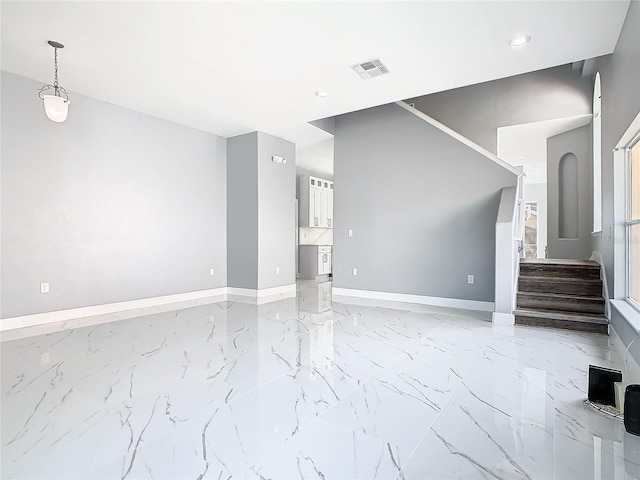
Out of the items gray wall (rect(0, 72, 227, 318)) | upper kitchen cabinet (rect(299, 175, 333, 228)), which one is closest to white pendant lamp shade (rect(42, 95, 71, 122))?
gray wall (rect(0, 72, 227, 318))

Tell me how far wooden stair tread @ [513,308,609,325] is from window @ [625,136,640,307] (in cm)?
78

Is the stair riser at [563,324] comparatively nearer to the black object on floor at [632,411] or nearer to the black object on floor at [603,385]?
the black object on floor at [603,385]

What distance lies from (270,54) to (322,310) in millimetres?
3322

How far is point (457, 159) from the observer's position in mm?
5293

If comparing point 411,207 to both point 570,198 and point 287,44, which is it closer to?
point 287,44

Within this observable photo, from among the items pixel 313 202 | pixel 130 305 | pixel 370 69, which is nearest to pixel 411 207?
pixel 370 69

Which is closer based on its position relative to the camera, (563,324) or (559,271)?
(563,324)

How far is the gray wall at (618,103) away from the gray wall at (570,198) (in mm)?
2927

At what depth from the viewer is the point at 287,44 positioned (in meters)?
3.30

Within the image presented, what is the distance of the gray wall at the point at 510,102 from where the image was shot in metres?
5.93

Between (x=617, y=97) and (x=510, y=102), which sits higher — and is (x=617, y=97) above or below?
below

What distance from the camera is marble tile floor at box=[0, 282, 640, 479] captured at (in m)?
1.62

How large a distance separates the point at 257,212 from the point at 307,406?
4347 millimetres

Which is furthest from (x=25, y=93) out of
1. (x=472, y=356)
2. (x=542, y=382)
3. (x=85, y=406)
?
(x=542, y=382)
